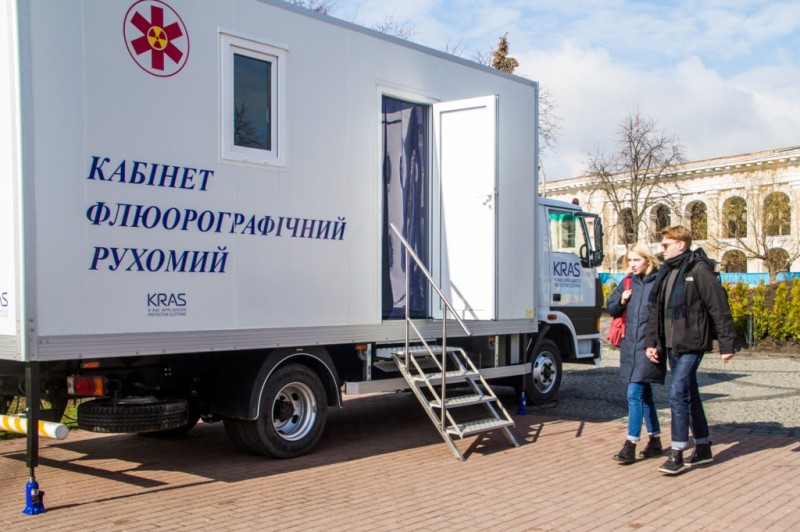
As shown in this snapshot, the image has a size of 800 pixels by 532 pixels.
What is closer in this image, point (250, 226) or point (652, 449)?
point (250, 226)

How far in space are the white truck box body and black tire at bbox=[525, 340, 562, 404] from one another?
1661mm

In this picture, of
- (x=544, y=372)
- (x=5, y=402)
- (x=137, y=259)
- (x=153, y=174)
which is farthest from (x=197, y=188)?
(x=544, y=372)

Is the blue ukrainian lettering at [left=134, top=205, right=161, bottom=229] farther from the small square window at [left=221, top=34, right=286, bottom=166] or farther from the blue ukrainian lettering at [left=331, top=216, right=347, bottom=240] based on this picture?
the blue ukrainian lettering at [left=331, top=216, right=347, bottom=240]

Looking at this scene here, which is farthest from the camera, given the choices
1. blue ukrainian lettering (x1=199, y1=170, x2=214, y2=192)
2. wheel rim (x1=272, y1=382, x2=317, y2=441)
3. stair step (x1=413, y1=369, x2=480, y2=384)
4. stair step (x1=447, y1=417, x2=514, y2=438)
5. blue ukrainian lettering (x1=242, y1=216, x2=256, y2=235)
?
stair step (x1=413, y1=369, x2=480, y2=384)

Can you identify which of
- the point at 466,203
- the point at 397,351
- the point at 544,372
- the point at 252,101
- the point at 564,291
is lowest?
the point at 544,372

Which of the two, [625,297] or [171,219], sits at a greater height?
[171,219]

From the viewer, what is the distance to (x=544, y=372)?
9.90 meters

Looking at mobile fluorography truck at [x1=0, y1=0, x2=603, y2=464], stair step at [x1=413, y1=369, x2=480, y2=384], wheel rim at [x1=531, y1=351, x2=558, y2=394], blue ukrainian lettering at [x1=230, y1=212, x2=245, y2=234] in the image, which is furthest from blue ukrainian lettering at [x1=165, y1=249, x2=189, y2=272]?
wheel rim at [x1=531, y1=351, x2=558, y2=394]

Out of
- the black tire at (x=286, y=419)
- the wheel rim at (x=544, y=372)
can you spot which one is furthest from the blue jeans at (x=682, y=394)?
the wheel rim at (x=544, y=372)

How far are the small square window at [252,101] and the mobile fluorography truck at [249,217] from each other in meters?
0.02

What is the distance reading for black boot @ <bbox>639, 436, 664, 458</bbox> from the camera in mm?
6855

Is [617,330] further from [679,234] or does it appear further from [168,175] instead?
[168,175]

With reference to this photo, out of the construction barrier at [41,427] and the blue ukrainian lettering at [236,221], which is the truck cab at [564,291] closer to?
the blue ukrainian lettering at [236,221]

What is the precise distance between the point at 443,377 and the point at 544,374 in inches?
126
